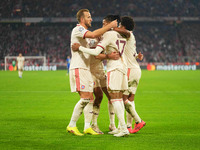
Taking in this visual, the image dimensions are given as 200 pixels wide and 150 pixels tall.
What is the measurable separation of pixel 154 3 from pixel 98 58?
175 ft

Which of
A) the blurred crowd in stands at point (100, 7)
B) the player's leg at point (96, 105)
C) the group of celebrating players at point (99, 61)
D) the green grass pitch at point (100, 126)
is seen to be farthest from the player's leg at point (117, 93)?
the blurred crowd in stands at point (100, 7)

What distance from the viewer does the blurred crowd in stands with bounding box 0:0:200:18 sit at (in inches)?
2143

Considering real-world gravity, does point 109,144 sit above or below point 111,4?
below

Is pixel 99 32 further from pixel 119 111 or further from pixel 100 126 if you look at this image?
pixel 100 126

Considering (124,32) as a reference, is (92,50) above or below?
below

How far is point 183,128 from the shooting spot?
7.58 meters

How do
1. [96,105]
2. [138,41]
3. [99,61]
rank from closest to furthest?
[99,61] → [96,105] → [138,41]

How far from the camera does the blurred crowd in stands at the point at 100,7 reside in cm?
5444

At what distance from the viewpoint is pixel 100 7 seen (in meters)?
56.5

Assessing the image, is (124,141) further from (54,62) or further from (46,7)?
(46,7)

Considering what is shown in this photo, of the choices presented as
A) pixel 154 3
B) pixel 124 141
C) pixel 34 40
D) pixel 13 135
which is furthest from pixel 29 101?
pixel 154 3

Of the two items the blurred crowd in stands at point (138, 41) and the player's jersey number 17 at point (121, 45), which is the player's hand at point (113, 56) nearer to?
the player's jersey number 17 at point (121, 45)

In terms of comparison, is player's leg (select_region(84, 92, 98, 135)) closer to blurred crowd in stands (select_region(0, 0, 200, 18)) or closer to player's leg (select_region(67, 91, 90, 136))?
player's leg (select_region(67, 91, 90, 136))

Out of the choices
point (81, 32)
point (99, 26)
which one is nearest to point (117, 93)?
point (81, 32)
